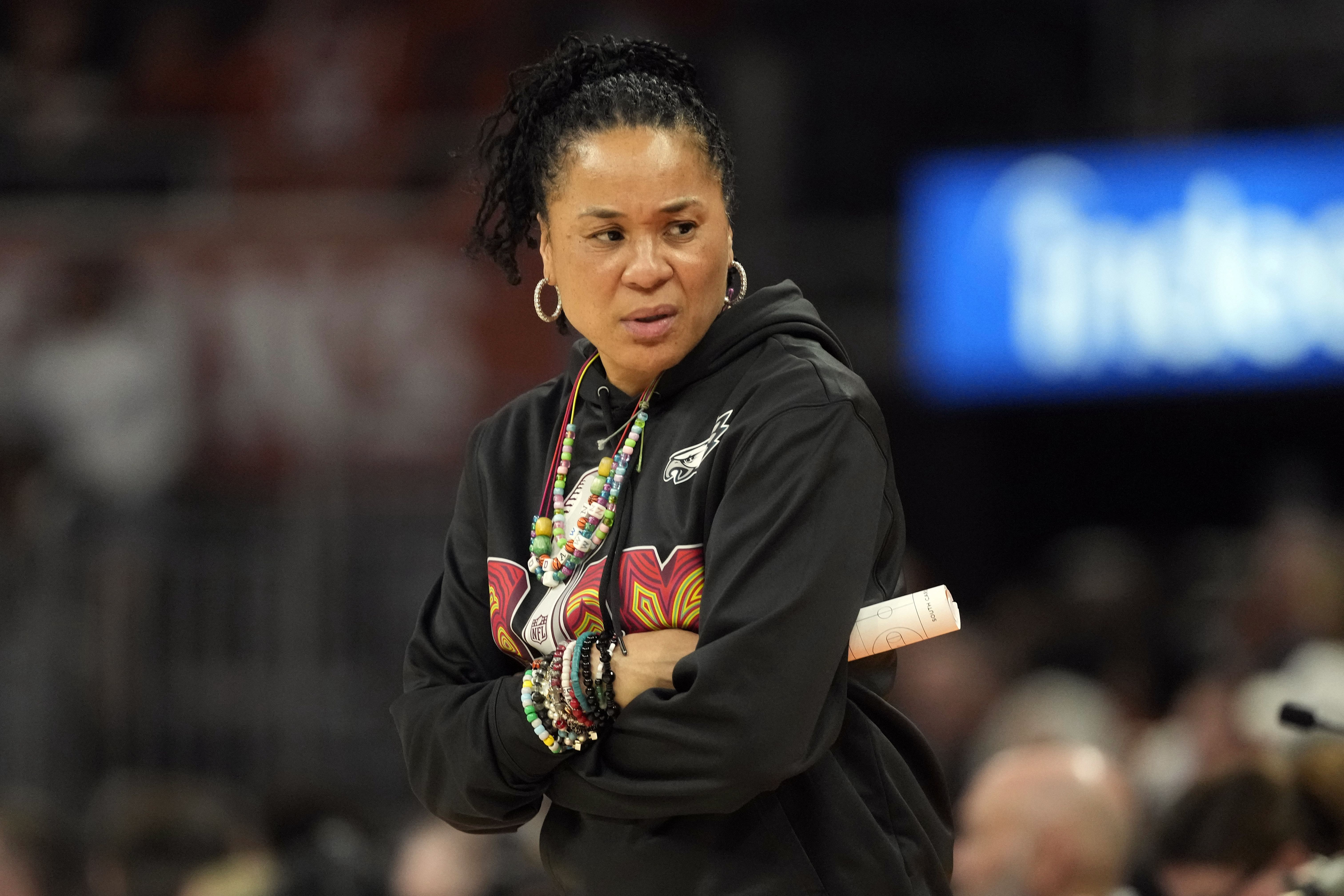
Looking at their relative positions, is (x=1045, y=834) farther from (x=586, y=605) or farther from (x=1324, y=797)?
(x=586, y=605)

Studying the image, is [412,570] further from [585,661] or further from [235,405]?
[585,661]

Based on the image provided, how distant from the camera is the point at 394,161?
339 inches

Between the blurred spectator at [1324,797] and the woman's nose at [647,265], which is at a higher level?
the woman's nose at [647,265]

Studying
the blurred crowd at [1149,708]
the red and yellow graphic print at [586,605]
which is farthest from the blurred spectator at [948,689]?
the red and yellow graphic print at [586,605]

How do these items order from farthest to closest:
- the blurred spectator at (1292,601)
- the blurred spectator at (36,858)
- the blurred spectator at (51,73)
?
the blurred spectator at (51,73) → the blurred spectator at (1292,601) → the blurred spectator at (36,858)

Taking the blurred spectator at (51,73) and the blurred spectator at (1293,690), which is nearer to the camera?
the blurred spectator at (1293,690)

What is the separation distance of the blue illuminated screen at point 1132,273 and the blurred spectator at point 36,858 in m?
4.81

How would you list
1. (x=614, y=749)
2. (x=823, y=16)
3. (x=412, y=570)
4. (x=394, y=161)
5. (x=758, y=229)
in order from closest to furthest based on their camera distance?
(x=614, y=749), (x=412, y=570), (x=394, y=161), (x=758, y=229), (x=823, y=16)

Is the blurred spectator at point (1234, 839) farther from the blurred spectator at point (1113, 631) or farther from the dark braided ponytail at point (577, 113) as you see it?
the blurred spectator at point (1113, 631)

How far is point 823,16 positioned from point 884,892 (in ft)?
27.3

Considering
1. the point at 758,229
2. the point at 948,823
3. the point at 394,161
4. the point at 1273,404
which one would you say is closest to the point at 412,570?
the point at 394,161

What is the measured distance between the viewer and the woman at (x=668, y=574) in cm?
227

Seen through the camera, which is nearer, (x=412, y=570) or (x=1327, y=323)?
(x=412, y=570)

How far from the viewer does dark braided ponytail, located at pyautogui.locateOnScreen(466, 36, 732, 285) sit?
8.05ft
